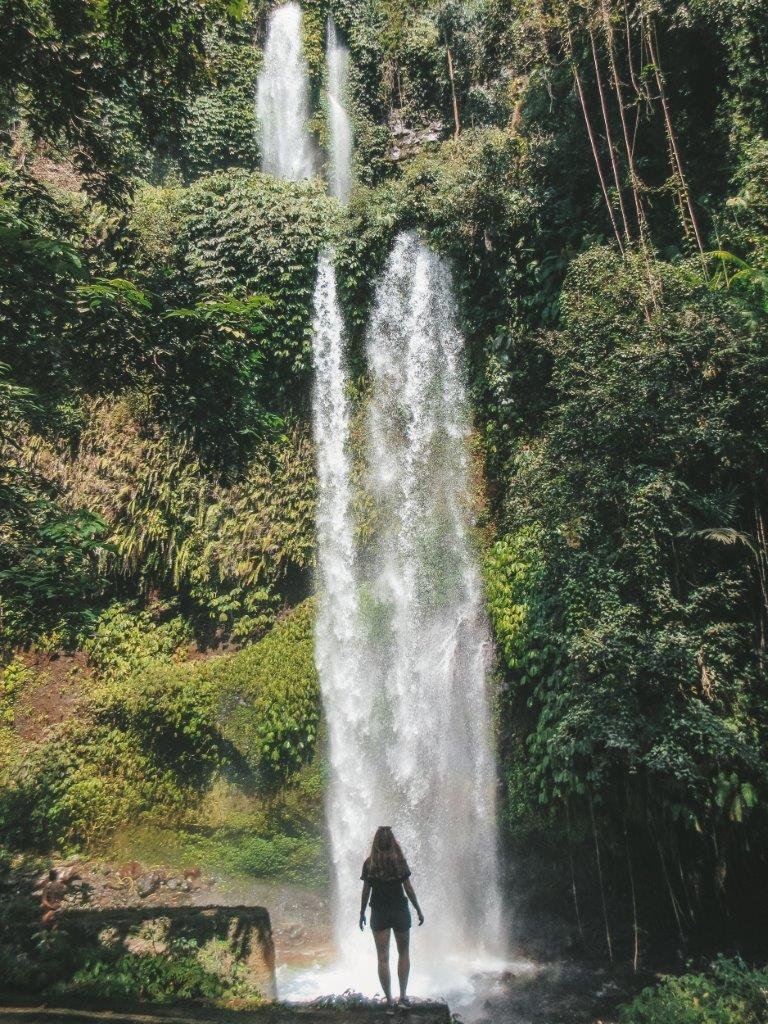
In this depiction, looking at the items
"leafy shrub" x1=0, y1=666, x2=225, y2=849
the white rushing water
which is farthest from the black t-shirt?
"leafy shrub" x1=0, y1=666, x2=225, y2=849

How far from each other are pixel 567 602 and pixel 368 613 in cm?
467

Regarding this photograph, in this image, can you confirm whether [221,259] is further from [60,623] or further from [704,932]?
[704,932]

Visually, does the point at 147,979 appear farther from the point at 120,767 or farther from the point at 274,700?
the point at 120,767

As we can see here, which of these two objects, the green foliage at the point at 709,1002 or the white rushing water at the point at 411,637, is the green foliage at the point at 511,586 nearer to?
the white rushing water at the point at 411,637

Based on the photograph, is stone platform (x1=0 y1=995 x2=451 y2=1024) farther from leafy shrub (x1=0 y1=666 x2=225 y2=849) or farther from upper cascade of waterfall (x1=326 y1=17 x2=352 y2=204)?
upper cascade of waterfall (x1=326 y1=17 x2=352 y2=204)

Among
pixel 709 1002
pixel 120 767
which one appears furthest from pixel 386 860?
pixel 120 767

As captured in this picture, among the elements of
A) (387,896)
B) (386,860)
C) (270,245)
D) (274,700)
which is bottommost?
(387,896)

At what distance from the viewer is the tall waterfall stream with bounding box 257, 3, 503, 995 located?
901cm

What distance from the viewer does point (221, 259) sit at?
14.3m

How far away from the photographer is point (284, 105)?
2131 cm

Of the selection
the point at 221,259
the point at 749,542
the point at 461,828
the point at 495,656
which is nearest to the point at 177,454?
the point at 221,259

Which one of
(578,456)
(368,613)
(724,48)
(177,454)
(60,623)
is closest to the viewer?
(60,623)

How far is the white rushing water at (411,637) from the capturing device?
355 inches

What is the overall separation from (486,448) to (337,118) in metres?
13.9
